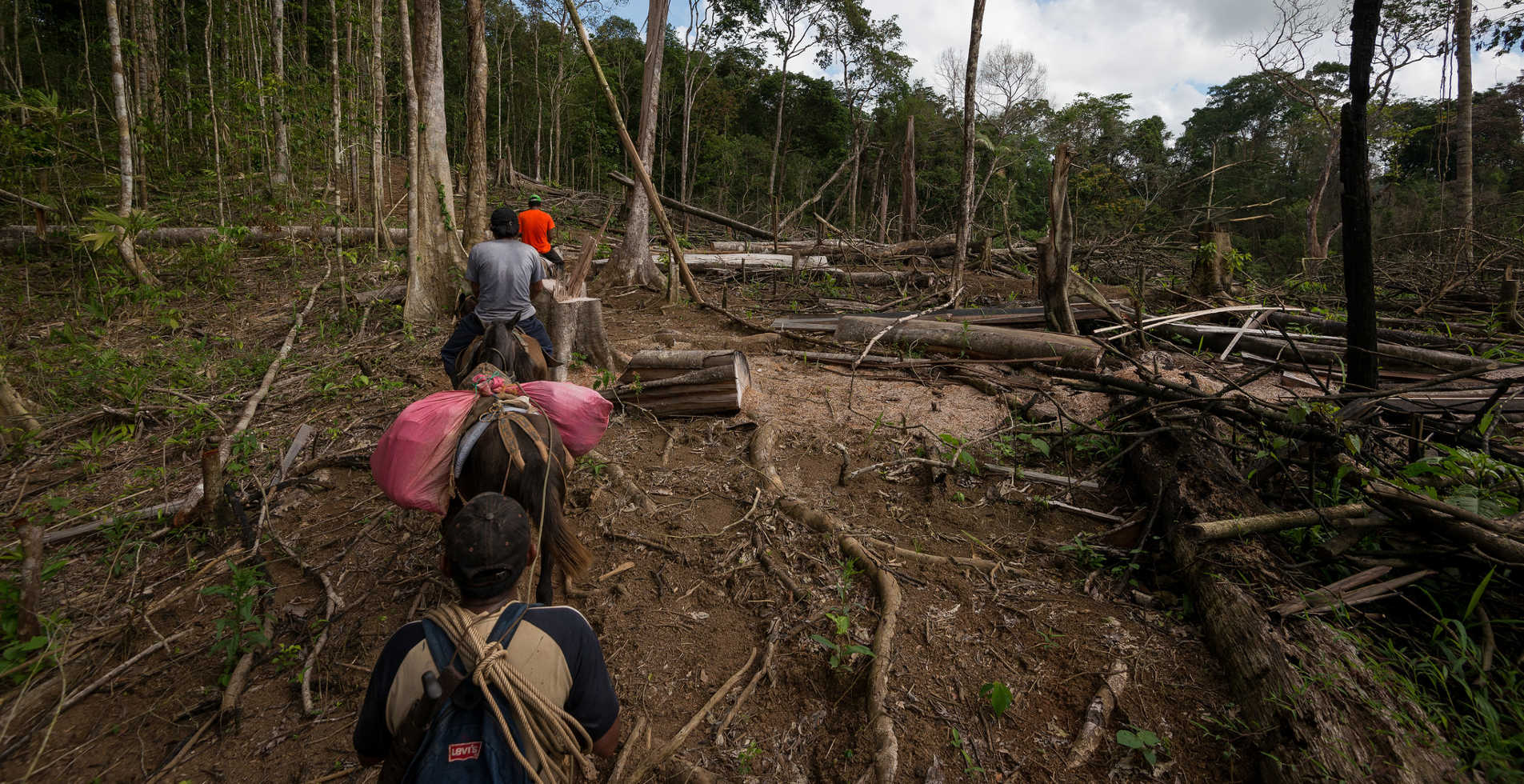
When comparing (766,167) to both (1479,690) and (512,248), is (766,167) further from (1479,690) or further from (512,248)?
(1479,690)

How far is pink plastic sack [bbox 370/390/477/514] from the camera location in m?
2.80

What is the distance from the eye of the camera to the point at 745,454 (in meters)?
5.00

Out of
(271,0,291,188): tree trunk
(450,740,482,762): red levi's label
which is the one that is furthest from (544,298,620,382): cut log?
(271,0,291,188): tree trunk

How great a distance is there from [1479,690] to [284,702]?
5.10 metres

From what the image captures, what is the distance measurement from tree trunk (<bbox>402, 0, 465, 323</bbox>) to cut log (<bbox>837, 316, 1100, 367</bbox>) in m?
5.25

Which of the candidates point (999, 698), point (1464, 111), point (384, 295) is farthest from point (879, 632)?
point (1464, 111)

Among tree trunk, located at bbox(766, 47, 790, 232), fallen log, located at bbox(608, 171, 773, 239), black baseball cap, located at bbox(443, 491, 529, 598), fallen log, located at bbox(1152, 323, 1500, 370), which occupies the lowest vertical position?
black baseball cap, located at bbox(443, 491, 529, 598)

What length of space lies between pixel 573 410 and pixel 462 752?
1956 millimetres

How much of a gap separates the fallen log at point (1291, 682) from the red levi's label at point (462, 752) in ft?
8.45

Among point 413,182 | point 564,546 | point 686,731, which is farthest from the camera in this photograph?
point 413,182

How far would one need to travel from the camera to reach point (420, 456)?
9.26 ft

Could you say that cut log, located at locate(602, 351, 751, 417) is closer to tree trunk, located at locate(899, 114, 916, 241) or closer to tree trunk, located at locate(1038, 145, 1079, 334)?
tree trunk, located at locate(1038, 145, 1079, 334)

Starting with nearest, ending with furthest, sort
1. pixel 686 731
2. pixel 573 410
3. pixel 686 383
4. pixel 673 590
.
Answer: pixel 686 731
pixel 573 410
pixel 673 590
pixel 686 383

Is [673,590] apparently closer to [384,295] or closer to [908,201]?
[384,295]
